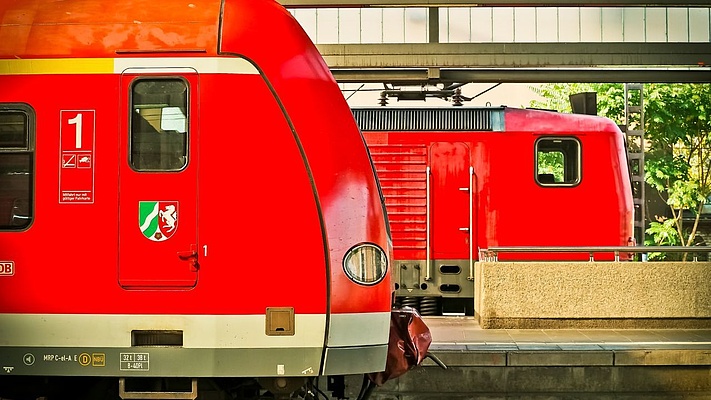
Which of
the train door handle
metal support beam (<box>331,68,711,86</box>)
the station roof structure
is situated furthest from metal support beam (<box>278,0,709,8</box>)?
the train door handle

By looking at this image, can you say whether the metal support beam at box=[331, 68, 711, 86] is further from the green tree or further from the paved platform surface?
the green tree

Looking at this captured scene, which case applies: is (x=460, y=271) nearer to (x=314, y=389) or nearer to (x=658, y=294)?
(x=658, y=294)

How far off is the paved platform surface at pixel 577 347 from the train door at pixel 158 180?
162 inches

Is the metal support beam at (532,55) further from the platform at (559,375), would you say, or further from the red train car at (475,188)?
the platform at (559,375)

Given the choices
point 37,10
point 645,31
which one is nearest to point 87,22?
point 37,10

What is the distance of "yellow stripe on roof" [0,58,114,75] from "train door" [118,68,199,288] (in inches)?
6.6

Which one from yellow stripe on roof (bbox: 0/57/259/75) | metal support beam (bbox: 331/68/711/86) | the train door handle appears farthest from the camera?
metal support beam (bbox: 331/68/711/86)

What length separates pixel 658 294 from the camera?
13109mm

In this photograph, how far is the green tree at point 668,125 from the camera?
1246 inches

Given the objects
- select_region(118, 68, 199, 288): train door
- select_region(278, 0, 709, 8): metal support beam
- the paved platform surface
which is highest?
select_region(278, 0, 709, 8): metal support beam

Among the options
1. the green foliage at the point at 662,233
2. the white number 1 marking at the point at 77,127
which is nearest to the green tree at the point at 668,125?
the green foliage at the point at 662,233

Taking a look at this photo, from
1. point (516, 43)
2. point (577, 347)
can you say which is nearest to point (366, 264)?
point (577, 347)

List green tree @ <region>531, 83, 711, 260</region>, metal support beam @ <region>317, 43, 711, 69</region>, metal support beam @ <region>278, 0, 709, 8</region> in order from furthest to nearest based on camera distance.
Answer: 1. green tree @ <region>531, 83, 711, 260</region>
2. metal support beam @ <region>317, 43, 711, 69</region>
3. metal support beam @ <region>278, 0, 709, 8</region>

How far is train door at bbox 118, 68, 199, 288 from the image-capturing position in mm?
6879
